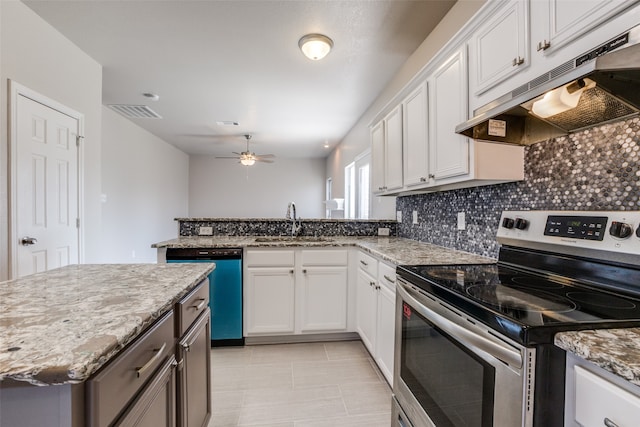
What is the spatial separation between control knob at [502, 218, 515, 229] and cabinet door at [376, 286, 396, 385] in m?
0.71

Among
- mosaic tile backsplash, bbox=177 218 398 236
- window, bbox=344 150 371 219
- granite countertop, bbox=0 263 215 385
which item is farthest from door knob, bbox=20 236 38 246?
window, bbox=344 150 371 219

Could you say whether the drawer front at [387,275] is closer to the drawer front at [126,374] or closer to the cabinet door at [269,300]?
the cabinet door at [269,300]

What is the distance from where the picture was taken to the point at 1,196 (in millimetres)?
2137

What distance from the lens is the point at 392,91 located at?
3371mm

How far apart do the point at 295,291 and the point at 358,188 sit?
2.76 meters

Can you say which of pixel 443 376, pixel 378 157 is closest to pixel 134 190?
pixel 378 157

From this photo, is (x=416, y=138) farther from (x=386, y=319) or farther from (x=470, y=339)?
(x=470, y=339)

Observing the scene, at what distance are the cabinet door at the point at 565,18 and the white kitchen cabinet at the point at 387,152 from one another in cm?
124

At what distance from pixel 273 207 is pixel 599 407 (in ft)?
26.8

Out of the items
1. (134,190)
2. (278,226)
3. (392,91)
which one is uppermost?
(392,91)

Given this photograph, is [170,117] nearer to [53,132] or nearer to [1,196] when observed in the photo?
[53,132]

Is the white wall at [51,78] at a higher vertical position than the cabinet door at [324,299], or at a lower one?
higher

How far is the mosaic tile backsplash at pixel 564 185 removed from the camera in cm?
106

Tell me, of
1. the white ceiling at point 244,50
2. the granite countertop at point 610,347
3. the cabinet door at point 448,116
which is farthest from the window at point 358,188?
the granite countertop at point 610,347
